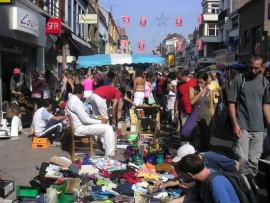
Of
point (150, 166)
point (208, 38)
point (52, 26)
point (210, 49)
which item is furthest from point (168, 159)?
point (210, 49)

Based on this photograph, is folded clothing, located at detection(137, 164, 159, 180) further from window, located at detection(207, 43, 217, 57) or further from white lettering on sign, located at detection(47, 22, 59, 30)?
window, located at detection(207, 43, 217, 57)

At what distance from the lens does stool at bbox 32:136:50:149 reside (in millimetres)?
8523

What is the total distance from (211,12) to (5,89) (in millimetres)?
61583

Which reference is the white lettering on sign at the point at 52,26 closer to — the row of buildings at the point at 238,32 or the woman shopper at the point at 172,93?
the woman shopper at the point at 172,93

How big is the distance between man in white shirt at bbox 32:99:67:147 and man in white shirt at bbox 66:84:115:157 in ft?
3.13

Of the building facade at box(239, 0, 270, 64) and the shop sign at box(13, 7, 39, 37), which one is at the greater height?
the building facade at box(239, 0, 270, 64)

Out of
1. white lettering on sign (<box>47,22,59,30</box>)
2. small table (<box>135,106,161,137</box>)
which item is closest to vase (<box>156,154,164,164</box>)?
small table (<box>135,106,161,137</box>)

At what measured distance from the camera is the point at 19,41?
13070 millimetres

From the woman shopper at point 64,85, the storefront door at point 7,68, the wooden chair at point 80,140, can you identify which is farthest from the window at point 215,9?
the wooden chair at point 80,140

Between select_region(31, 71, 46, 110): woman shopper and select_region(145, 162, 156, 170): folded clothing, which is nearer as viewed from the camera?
select_region(145, 162, 156, 170): folded clothing

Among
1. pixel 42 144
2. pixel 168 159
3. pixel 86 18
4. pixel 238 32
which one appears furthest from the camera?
pixel 238 32

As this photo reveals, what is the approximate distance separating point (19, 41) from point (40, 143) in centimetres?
568

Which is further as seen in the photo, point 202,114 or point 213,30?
point 213,30

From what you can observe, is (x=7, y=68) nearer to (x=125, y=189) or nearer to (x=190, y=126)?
(x=190, y=126)
